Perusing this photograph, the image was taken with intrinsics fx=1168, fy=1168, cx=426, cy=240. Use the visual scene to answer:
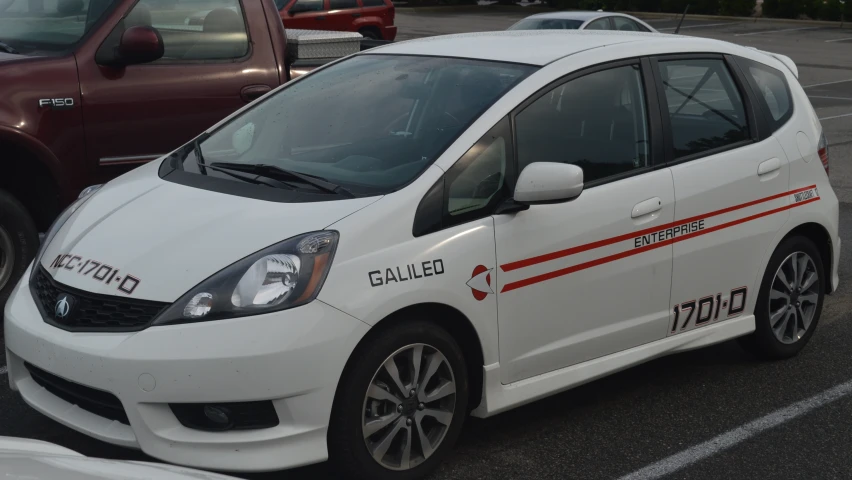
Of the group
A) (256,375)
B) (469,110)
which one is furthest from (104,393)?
(469,110)

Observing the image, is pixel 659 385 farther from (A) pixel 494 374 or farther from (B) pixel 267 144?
(B) pixel 267 144

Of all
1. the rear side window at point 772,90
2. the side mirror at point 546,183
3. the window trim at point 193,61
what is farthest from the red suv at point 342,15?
the side mirror at point 546,183

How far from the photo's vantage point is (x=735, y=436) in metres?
4.88

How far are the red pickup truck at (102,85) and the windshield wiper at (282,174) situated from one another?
1791 mm

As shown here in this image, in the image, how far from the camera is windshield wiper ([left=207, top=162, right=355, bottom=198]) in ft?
14.4

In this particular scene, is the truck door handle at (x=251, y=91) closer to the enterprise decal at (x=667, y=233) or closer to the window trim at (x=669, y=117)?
the window trim at (x=669, y=117)

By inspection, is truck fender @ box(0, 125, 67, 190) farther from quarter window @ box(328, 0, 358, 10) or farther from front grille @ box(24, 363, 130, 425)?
quarter window @ box(328, 0, 358, 10)

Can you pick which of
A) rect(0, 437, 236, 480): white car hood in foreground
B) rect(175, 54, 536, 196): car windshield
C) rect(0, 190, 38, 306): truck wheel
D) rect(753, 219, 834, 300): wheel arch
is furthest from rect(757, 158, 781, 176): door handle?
rect(0, 190, 38, 306): truck wheel

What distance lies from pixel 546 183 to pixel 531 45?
102cm

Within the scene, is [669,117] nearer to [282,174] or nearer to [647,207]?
[647,207]

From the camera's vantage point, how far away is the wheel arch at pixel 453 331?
401 centimetres

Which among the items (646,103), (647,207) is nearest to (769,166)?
(646,103)

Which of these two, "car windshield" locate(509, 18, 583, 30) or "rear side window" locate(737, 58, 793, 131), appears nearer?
"rear side window" locate(737, 58, 793, 131)

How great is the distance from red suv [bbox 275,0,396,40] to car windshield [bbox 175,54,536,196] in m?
17.0
